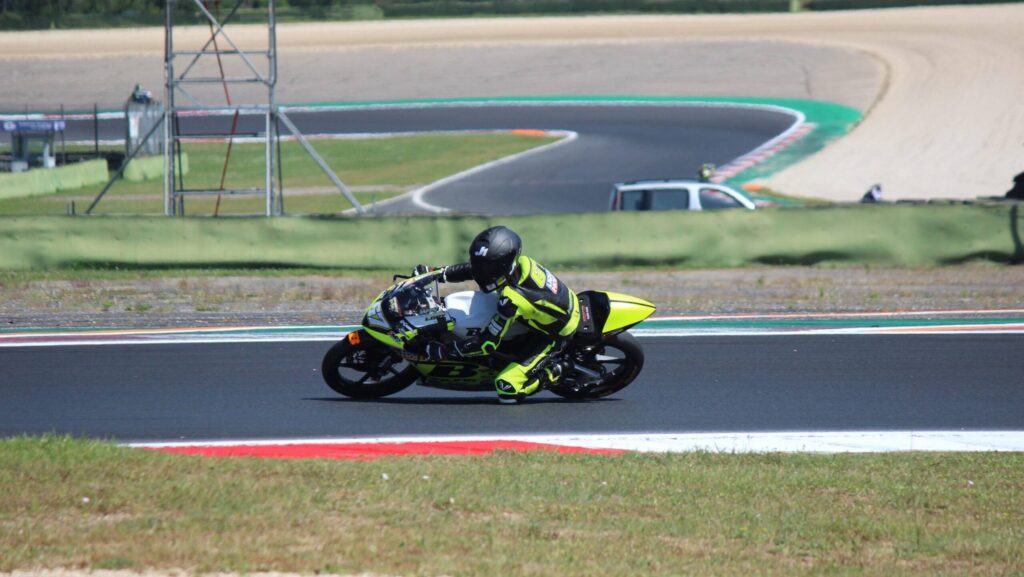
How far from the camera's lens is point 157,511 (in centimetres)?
654

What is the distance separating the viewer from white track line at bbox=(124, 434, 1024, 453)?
28.8 feet

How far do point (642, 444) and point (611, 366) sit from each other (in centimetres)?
161

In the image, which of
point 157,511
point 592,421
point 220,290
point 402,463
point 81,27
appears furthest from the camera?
point 81,27

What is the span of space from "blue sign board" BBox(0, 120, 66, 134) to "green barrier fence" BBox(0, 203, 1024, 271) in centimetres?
1727

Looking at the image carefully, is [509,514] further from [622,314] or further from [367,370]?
[367,370]

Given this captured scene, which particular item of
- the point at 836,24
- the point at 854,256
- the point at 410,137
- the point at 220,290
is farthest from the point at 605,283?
the point at 836,24

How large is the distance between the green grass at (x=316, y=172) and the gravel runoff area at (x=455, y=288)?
10418mm

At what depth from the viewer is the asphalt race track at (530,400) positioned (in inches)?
373

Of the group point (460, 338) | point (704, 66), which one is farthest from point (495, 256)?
point (704, 66)

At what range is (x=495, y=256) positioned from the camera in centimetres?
943

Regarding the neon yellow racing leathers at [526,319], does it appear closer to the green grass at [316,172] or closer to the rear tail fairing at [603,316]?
the rear tail fairing at [603,316]

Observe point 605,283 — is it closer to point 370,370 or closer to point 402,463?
point 370,370

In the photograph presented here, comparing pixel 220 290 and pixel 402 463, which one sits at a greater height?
pixel 402 463

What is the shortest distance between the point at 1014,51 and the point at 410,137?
73.9 feet
